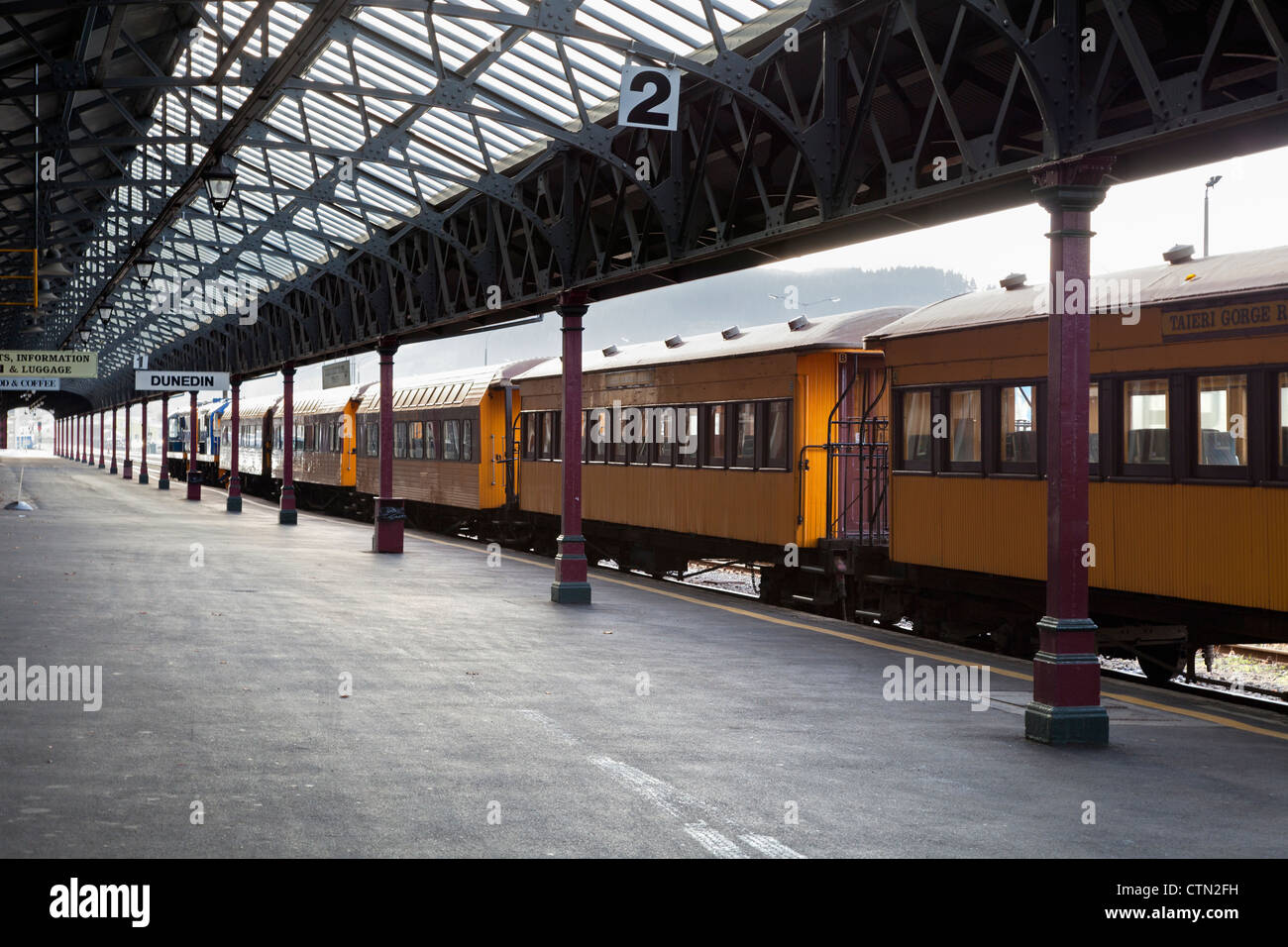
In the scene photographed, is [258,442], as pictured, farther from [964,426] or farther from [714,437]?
[964,426]

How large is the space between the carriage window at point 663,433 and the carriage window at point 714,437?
1.04m

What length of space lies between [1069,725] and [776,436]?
313 inches

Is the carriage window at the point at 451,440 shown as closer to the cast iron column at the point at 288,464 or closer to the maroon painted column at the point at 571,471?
the cast iron column at the point at 288,464

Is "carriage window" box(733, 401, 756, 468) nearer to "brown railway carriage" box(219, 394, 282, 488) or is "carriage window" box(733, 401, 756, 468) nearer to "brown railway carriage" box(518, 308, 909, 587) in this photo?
"brown railway carriage" box(518, 308, 909, 587)

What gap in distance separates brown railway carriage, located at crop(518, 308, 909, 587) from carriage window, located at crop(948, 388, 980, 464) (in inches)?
70.4

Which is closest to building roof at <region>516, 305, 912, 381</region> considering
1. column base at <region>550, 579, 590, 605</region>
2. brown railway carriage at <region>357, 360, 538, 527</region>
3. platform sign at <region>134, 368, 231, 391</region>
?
column base at <region>550, 579, 590, 605</region>

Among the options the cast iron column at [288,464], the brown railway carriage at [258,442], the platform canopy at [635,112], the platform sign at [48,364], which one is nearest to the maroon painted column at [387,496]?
the platform canopy at [635,112]

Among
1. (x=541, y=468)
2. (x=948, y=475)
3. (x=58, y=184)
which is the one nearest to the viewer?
(x=948, y=475)

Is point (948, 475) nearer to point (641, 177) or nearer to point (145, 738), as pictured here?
point (641, 177)

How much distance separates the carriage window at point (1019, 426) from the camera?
1212 centimetres

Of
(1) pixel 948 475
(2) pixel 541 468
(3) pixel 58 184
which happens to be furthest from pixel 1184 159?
(2) pixel 541 468

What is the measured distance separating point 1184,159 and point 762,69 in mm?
4694

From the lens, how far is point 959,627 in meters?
13.7

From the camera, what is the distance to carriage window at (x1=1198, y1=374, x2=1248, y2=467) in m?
10.0
